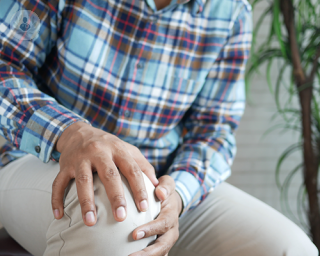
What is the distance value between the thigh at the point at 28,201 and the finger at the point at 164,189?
0.22m

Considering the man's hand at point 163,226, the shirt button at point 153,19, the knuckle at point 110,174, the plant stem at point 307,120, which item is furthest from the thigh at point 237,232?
the plant stem at point 307,120

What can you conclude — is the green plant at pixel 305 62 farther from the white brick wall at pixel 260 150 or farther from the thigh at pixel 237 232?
the thigh at pixel 237 232

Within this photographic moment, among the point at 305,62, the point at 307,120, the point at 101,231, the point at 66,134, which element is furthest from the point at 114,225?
the point at 305,62

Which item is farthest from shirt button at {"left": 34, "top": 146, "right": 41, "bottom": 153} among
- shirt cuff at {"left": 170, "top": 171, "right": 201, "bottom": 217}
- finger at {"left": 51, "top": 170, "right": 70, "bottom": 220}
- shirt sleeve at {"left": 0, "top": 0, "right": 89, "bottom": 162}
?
shirt cuff at {"left": 170, "top": 171, "right": 201, "bottom": 217}

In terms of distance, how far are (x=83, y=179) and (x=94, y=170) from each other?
4cm

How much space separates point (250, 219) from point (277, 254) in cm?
11

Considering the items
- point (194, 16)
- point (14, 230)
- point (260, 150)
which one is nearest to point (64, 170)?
point (14, 230)

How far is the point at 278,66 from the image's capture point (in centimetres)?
163

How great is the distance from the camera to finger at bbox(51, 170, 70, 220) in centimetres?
53

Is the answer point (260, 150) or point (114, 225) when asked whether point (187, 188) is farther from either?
point (260, 150)

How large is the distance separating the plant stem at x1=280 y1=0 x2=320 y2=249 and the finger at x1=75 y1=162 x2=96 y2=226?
114 centimetres

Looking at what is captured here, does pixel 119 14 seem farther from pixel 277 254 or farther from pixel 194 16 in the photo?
pixel 277 254

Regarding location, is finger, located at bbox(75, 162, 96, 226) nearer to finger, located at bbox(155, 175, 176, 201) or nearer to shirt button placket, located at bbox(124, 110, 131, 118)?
finger, located at bbox(155, 175, 176, 201)

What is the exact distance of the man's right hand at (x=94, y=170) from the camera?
0.49 meters
